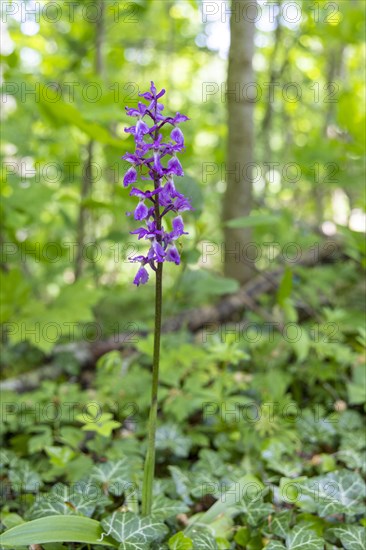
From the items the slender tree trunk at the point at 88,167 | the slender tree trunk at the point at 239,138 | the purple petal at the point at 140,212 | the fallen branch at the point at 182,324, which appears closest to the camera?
the purple petal at the point at 140,212

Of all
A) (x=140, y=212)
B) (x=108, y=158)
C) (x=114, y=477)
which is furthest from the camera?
(x=108, y=158)

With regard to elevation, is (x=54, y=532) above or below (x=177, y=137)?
below

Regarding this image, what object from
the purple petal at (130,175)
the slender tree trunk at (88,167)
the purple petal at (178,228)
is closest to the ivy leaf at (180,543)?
the purple petal at (178,228)

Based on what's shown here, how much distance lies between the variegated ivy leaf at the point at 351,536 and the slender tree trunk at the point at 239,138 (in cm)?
180

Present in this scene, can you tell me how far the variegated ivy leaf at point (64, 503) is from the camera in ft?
5.26

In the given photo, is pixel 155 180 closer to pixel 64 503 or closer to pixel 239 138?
pixel 64 503

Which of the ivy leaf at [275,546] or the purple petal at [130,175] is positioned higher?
the purple petal at [130,175]

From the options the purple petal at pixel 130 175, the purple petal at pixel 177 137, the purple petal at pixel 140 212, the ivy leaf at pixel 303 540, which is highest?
the purple petal at pixel 177 137

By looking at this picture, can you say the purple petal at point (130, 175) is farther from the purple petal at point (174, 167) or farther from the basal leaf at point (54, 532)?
the basal leaf at point (54, 532)

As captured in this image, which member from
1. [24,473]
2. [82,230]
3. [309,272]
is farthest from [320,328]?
[82,230]

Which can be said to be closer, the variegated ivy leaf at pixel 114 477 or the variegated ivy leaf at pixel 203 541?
the variegated ivy leaf at pixel 203 541

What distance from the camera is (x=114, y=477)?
72.1 inches

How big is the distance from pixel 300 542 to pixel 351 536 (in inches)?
6.7

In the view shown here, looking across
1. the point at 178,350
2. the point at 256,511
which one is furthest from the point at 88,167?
the point at 256,511
